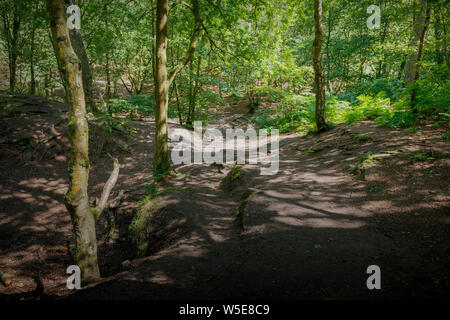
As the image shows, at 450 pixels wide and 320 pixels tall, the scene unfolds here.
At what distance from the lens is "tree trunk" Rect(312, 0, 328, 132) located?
9253 millimetres

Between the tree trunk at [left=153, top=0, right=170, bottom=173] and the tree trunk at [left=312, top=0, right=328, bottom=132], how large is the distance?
20.1 ft

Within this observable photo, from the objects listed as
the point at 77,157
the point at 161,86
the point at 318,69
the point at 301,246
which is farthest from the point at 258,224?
the point at 318,69

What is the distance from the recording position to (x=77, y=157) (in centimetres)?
372

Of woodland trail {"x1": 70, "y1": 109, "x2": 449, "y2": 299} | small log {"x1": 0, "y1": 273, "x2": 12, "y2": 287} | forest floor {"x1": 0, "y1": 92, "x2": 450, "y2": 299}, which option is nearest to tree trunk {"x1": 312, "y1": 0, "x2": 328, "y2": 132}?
forest floor {"x1": 0, "y1": 92, "x2": 450, "y2": 299}

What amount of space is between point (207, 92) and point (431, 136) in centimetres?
1091

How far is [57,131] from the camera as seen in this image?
900 centimetres

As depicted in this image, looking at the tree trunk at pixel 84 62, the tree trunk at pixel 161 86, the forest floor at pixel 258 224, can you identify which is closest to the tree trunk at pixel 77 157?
the forest floor at pixel 258 224

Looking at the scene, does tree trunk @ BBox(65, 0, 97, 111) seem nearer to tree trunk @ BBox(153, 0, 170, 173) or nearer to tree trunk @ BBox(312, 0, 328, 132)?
tree trunk @ BBox(153, 0, 170, 173)

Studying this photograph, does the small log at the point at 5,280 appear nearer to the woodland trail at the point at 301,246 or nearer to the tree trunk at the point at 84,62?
the woodland trail at the point at 301,246

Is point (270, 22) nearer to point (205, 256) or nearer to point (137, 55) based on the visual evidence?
point (205, 256)

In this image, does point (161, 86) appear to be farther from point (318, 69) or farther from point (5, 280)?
point (318, 69)

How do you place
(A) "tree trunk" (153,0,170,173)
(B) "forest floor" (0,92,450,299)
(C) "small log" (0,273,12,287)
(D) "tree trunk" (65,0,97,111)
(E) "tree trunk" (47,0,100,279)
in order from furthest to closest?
1. (D) "tree trunk" (65,0,97,111)
2. (A) "tree trunk" (153,0,170,173)
3. (C) "small log" (0,273,12,287)
4. (E) "tree trunk" (47,0,100,279)
5. (B) "forest floor" (0,92,450,299)
